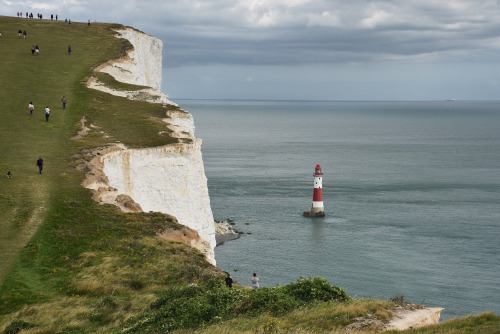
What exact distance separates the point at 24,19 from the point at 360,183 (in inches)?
2557

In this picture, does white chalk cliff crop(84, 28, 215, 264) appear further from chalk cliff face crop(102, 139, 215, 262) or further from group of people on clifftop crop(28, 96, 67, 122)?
group of people on clifftop crop(28, 96, 67, 122)

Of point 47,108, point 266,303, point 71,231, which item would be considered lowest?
point 266,303

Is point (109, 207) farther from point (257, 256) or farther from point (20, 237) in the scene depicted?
point (257, 256)

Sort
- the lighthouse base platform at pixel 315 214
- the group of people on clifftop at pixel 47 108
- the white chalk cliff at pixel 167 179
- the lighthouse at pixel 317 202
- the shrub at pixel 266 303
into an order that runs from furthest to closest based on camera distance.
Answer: the lighthouse base platform at pixel 315 214, the lighthouse at pixel 317 202, the group of people on clifftop at pixel 47 108, the white chalk cliff at pixel 167 179, the shrub at pixel 266 303

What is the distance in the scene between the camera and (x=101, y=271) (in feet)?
90.5

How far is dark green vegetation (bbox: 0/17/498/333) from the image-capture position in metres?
22.0

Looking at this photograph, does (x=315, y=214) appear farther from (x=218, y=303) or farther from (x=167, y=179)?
(x=218, y=303)

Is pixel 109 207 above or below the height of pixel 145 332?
above

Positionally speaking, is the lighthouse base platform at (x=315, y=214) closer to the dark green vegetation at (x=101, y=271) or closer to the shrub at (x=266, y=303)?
the dark green vegetation at (x=101, y=271)

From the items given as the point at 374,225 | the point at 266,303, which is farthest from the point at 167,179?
the point at 374,225

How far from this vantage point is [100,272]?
90.2ft

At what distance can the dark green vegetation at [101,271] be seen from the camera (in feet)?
72.2

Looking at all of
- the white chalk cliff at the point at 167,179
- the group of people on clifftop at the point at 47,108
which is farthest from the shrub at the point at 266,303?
the group of people on clifftop at the point at 47,108

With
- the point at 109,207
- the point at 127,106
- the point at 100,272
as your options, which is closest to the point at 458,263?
the point at 127,106
